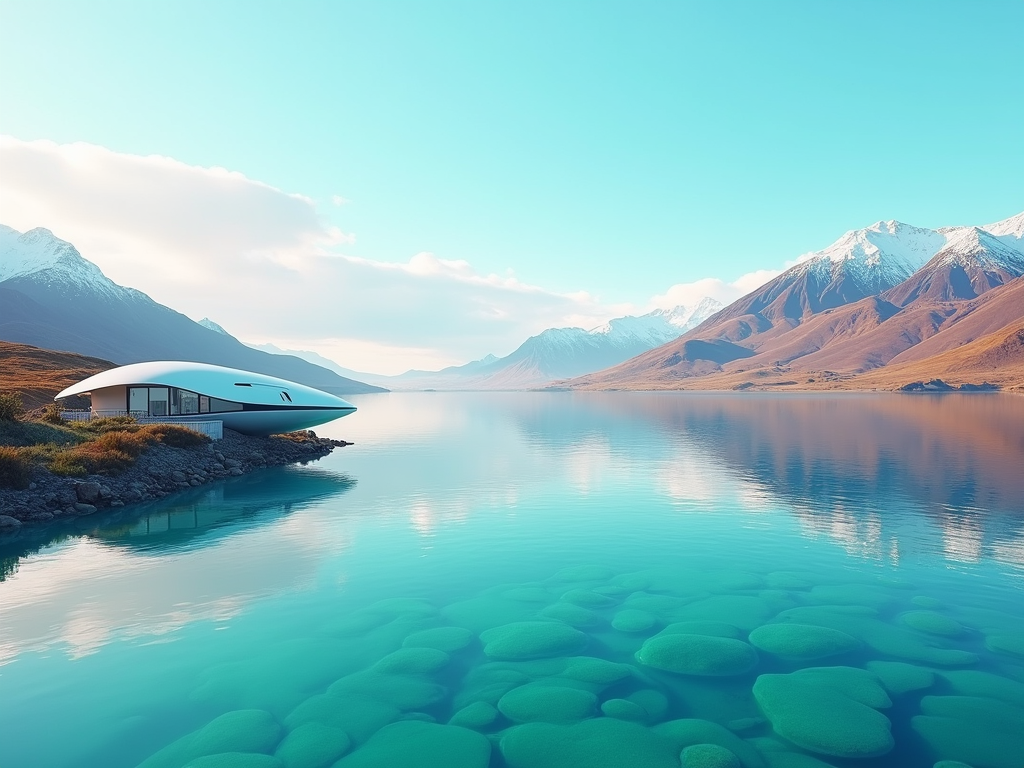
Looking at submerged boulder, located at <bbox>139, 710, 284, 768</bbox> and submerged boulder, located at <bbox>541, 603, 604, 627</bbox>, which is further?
submerged boulder, located at <bbox>541, 603, 604, 627</bbox>

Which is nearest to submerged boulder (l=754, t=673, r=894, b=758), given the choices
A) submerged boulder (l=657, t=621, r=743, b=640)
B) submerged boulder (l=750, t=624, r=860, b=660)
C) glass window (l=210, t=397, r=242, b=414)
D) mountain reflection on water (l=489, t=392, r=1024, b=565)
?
submerged boulder (l=750, t=624, r=860, b=660)

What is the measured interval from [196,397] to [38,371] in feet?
174

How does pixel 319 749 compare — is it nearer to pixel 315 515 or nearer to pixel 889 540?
pixel 315 515

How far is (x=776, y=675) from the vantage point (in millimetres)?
13844

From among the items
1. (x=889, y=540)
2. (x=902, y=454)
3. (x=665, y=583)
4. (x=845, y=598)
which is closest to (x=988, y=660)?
(x=845, y=598)

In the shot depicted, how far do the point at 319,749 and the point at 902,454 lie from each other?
182 ft

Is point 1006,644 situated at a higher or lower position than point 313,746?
lower

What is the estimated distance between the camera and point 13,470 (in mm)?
30031

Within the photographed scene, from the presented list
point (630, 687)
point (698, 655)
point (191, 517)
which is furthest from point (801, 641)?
point (191, 517)

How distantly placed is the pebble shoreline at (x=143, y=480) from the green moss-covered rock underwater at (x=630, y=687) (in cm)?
2199

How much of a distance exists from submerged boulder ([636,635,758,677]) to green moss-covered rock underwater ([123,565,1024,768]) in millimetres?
55

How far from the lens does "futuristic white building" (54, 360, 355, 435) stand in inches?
1950

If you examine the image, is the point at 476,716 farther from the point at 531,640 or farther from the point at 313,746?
the point at 531,640

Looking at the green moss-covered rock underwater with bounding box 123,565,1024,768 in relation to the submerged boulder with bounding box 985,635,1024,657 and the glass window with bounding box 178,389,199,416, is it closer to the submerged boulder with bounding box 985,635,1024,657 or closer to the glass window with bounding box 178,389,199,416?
the submerged boulder with bounding box 985,635,1024,657
